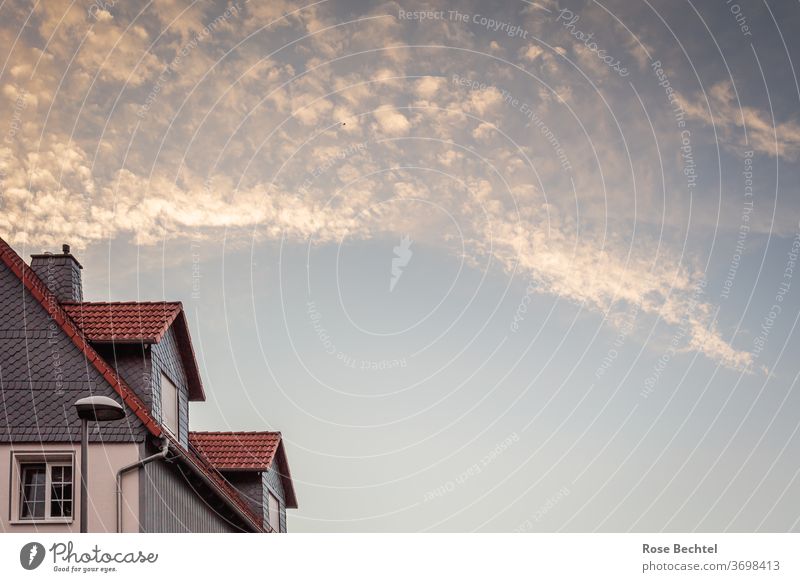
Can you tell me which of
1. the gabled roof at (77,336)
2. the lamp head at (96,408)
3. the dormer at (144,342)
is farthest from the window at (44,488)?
the lamp head at (96,408)

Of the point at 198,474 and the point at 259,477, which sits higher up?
the point at 259,477

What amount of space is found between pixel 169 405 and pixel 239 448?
8133 mm

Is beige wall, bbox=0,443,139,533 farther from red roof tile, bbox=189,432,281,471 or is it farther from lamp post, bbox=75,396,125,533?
red roof tile, bbox=189,432,281,471

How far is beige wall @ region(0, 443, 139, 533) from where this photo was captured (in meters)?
21.5

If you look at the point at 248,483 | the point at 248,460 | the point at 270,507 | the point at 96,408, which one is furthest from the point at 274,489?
the point at 96,408

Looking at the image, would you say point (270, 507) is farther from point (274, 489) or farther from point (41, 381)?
point (41, 381)

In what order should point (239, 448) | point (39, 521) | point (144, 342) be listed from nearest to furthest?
point (39, 521)
point (144, 342)
point (239, 448)

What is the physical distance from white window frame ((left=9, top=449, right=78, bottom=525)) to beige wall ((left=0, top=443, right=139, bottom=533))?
0.03 m

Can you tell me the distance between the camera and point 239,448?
113 ft

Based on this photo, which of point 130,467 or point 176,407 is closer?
point 130,467

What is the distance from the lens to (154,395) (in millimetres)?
24781
